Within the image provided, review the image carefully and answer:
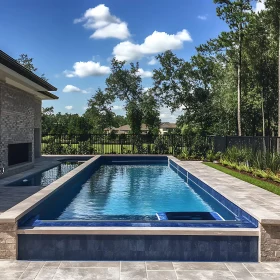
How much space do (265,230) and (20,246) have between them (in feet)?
12.9

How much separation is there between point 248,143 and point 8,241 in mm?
12882

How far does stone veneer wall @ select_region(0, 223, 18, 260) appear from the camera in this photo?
201 inches

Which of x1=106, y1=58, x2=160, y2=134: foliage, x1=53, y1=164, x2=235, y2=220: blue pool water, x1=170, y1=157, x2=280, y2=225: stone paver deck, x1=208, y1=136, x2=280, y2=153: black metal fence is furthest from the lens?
x1=106, y1=58, x2=160, y2=134: foliage

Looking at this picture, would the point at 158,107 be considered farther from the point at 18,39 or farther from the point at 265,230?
the point at 265,230

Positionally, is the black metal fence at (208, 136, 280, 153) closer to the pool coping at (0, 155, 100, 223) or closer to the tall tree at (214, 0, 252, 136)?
the tall tree at (214, 0, 252, 136)

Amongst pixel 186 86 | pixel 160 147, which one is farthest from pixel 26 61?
pixel 186 86

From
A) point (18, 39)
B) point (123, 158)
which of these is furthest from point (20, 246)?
point (123, 158)

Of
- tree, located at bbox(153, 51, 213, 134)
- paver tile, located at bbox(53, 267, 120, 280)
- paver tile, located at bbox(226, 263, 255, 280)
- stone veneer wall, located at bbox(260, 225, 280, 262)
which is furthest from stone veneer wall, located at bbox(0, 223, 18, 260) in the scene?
tree, located at bbox(153, 51, 213, 134)

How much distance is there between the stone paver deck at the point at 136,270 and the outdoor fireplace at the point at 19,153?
29.9ft

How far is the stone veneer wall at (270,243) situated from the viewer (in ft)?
16.9

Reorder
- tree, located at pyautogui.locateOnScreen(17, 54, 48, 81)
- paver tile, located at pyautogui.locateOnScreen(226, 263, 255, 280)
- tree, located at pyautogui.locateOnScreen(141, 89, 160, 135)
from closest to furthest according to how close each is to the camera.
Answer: paver tile, located at pyautogui.locateOnScreen(226, 263, 255, 280)
tree, located at pyautogui.locateOnScreen(17, 54, 48, 81)
tree, located at pyautogui.locateOnScreen(141, 89, 160, 135)

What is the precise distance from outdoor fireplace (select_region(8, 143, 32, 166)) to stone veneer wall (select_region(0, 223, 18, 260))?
336 inches

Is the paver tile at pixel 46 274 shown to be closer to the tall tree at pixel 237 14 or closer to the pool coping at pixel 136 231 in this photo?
the pool coping at pixel 136 231

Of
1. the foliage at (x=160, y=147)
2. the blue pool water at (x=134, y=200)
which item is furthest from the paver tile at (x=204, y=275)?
the foliage at (x=160, y=147)
